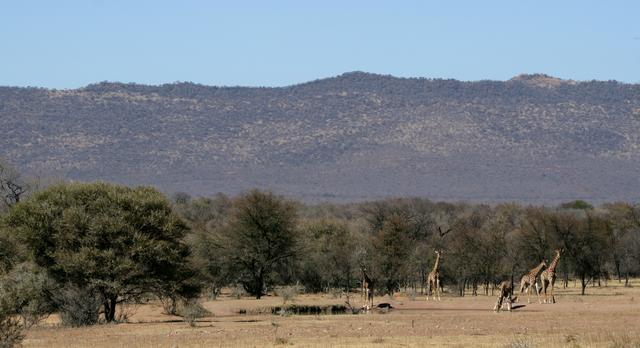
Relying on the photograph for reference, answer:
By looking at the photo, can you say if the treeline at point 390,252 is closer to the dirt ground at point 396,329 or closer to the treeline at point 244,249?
the treeline at point 244,249

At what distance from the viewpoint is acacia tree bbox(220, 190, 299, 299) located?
71.6 m

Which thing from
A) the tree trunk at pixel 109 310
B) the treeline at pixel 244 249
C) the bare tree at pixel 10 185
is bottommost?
the tree trunk at pixel 109 310

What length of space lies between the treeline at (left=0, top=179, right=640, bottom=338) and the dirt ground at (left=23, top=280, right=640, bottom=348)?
1.78m

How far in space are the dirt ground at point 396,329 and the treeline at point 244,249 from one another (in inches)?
70.0

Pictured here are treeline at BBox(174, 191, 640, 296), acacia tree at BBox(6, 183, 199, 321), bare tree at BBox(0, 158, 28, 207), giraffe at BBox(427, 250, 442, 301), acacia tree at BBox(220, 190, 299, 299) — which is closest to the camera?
acacia tree at BBox(6, 183, 199, 321)

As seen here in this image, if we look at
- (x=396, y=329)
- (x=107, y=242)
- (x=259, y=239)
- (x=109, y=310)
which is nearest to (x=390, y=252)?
(x=259, y=239)

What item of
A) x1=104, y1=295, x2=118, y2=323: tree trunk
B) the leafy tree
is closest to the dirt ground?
x1=104, y1=295, x2=118, y2=323: tree trunk

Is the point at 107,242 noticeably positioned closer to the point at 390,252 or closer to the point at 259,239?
the point at 390,252

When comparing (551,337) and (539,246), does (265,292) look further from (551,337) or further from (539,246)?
(551,337)

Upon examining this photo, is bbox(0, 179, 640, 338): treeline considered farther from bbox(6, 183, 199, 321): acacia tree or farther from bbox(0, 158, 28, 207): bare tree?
bbox(0, 158, 28, 207): bare tree

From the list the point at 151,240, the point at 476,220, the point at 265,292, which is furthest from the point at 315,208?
the point at 151,240

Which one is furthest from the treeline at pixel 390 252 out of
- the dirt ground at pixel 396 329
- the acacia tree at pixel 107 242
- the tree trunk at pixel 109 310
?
the tree trunk at pixel 109 310

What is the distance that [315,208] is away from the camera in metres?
144

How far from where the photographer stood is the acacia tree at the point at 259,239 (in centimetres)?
7162
